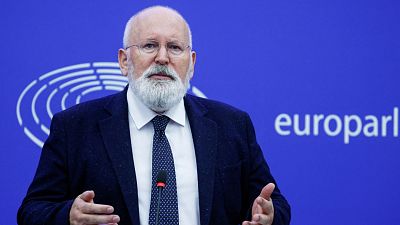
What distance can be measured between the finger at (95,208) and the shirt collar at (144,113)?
0.46 m

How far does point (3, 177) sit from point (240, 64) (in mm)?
1439

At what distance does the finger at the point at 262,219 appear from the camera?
6.25 ft

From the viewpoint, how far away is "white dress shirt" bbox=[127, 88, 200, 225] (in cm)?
210

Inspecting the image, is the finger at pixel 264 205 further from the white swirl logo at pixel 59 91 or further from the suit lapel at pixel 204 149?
the white swirl logo at pixel 59 91

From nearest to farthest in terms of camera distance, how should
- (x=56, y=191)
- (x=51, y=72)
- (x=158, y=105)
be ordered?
(x=56, y=191) → (x=158, y=105) → (x=51, y=72)

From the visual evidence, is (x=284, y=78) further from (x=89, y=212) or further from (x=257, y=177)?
(x=89, y=212)

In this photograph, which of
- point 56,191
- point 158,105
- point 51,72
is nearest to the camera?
point 56,191

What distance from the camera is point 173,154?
2.17 meters

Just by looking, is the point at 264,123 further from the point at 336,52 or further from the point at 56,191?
the point at 56,191

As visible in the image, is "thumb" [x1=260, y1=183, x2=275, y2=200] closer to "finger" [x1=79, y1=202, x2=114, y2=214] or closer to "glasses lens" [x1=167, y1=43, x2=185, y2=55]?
"finger" [x1=79, y1=202, x2=114, y2=214]

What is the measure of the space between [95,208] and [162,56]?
0.65 meters

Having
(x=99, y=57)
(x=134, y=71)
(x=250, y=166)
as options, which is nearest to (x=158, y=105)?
(x=134, y=71)

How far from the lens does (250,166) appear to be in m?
2.26

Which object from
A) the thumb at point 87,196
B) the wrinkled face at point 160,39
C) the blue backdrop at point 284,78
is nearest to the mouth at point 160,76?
the wrinkled face at point 160,39
